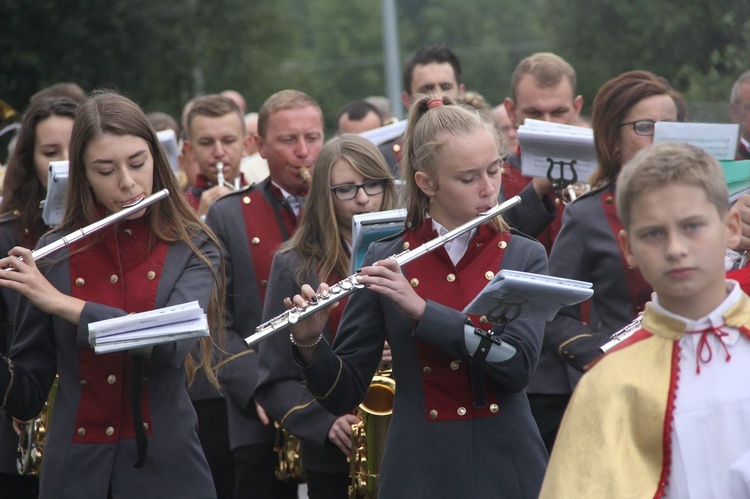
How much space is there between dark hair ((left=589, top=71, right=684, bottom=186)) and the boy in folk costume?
2324 millimetres

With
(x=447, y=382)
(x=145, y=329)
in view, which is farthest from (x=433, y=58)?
(x=145, y=329)

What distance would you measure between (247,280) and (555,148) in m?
1.57

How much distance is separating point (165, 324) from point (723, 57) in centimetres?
1207

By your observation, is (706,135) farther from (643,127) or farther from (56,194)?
(56,194)

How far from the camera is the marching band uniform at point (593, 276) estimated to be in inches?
204

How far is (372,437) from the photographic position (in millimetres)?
5027

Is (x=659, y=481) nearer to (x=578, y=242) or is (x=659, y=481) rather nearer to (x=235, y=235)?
(x=578, y=242)

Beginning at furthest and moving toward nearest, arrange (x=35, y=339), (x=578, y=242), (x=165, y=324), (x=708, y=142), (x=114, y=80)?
(x=114, y=80)
(x=578, y=242)
(x=708, y=142)
(x=35, y=339)
(x=165, y=324)

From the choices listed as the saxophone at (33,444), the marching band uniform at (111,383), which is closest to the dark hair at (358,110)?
the saxophone at (33,444)

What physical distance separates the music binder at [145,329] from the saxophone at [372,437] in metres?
1.20

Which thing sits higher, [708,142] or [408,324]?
[708,142]

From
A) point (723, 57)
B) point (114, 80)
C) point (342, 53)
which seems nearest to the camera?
point (723, 57)

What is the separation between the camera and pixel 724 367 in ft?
10.1

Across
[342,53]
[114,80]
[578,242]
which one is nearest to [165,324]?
[578,242]
